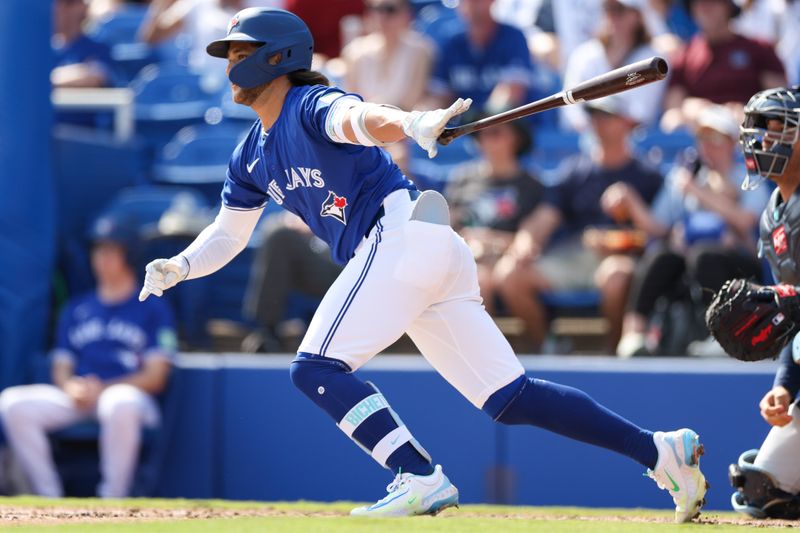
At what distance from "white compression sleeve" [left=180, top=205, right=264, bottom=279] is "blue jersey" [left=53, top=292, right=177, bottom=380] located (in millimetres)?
2445

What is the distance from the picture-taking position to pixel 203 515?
4.97 m

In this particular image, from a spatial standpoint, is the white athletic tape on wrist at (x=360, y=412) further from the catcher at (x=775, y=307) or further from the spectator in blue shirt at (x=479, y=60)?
the spectator in blue shirt at (x=479, y=60)

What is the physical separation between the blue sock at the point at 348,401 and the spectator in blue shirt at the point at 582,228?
115 inches

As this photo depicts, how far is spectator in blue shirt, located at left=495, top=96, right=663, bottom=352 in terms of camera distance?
23.8 feet

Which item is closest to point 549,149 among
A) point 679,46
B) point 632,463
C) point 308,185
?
point 679,46

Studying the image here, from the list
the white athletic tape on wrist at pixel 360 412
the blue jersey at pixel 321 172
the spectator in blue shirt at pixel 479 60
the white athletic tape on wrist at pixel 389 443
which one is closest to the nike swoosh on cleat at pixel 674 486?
the white athletic tape on wrist at pixel 389 443

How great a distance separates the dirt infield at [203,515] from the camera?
4.75 metres

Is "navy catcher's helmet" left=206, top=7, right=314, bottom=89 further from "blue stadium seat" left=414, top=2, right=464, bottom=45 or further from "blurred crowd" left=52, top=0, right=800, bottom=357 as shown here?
"blue stadium seat" left=414, top=2, right=464, bottom=45

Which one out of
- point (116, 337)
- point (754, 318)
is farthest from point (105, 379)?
point (754, 318)

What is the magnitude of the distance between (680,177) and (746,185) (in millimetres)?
2376

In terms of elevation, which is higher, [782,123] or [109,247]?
[782,123]

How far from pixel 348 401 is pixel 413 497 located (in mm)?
371

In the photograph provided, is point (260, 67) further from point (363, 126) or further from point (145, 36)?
point (145, 36)

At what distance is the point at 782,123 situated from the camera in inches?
192
